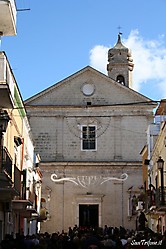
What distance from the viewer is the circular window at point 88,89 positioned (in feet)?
134

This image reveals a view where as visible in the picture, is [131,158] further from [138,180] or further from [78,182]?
[78,182]

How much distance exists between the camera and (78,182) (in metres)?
39.5

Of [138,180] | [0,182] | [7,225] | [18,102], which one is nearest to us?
[0,182]

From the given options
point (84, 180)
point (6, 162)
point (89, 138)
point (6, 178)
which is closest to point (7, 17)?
point (6, 162)

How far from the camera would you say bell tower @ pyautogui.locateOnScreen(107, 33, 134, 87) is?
4797cm

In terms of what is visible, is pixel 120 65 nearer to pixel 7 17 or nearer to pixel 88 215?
pixel 88 215

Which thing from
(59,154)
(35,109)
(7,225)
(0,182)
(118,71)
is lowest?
(7,225)

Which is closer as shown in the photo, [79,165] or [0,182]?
→ [0,182]

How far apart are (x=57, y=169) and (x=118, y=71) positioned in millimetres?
12683

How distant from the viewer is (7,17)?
15.4 metres

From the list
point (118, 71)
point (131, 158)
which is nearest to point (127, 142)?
point (131, 158)

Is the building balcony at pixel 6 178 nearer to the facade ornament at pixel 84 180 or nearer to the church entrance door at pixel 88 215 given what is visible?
the facade ornament at pixel 84 180

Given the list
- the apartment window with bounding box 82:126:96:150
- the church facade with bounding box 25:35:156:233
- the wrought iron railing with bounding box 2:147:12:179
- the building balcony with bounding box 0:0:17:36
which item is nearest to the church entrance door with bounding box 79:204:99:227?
the church facade with bounding box 25:35:156:233

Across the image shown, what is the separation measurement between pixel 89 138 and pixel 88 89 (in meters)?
3.52
